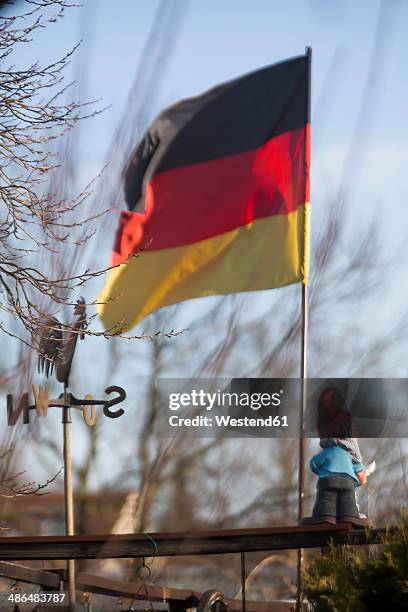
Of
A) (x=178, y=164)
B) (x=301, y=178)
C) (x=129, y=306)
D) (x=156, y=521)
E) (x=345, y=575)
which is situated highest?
(x=178, y=164)

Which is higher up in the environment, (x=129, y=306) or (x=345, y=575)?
(x=129, y=306)

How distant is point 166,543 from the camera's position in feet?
19.4

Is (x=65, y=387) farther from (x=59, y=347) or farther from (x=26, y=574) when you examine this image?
(x=26, y=574)

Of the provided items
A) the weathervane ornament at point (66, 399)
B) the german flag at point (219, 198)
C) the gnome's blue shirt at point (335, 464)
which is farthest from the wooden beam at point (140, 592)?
the german flag at point (219, 198)

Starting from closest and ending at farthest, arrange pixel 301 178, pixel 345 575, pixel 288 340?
pixel 345 575 < pixel 301 178 < pixel 288 340

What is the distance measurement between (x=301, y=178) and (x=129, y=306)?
214cm

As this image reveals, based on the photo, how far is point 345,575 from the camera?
14.8 feet

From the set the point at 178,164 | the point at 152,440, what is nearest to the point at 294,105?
the point at 178,164

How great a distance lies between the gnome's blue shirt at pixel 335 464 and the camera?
6.81 meters

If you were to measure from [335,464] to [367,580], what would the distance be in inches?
97.1

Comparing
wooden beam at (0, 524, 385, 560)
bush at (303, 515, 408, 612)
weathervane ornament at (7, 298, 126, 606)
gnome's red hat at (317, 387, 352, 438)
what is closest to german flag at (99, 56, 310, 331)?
gnome's red hat at (317, 387, 352, 438)

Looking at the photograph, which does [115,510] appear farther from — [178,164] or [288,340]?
[178,164]

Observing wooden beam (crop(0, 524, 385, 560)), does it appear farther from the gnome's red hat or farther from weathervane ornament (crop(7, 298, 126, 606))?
the gnome's red hat

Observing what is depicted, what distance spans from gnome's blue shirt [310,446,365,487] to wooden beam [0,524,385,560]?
1102 millimetres
